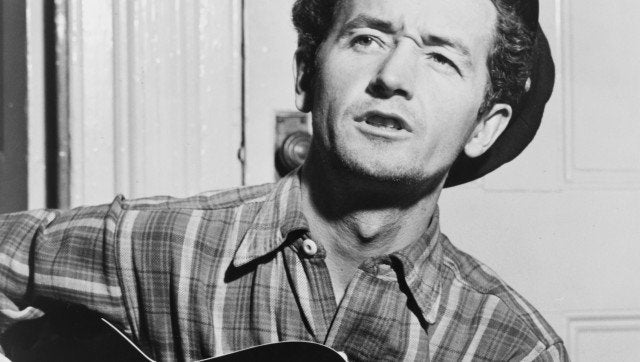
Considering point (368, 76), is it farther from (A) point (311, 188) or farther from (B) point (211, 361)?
(B) point (211, 361)

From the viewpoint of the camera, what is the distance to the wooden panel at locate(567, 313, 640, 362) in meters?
1.22

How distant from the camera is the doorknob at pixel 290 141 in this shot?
113 centimetres

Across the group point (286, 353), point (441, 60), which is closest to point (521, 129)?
point (441, 60)

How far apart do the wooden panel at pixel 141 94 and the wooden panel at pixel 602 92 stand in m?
0.54

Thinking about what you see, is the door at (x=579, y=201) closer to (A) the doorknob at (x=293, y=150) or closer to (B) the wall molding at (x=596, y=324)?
(B) the wall molding at (x=596, y=324)

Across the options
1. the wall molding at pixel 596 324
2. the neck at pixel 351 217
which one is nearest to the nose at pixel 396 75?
the neck at pixel 351 217

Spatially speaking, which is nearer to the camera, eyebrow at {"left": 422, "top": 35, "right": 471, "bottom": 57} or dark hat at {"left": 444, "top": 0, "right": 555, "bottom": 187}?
eyebrow at {"left": 422, "top": 35, "right": 471, "bottom": 57}

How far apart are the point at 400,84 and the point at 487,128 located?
0.71 ft

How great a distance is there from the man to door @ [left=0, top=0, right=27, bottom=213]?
0.69 feet

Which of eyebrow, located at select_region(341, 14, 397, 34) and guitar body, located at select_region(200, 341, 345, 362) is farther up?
eyebrow, located at select_region(341, 14, 397, 34)

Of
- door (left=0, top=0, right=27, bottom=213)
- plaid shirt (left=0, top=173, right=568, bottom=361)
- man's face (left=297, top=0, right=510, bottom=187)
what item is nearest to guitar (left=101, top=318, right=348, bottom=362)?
plaid shirt (left=0, top=173, right=568, bottom=361)

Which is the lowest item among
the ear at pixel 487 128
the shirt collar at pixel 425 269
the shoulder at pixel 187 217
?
the shirt collar at pixel 425 269

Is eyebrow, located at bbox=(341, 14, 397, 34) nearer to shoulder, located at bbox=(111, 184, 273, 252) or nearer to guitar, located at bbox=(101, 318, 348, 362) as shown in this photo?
shoulder, located at bbox=(111, 184, 273, 252)

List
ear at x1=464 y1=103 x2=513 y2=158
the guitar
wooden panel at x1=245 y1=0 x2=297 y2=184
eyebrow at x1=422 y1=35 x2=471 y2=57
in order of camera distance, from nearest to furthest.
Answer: the guitar → eyebrow at x1=422 y1=35 x2=471 y2=57 → ear at x1=464 y1=103 x2=513 y2=158 → wooden panel at x1=245 y1=0 x2=297 y2=184
